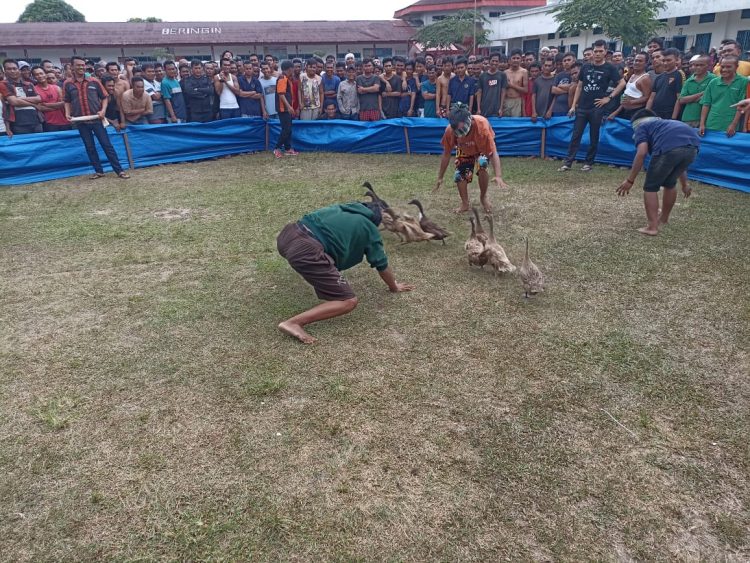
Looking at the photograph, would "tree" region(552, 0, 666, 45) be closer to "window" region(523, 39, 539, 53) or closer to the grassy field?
"window" region(523, 39, 539, 53)

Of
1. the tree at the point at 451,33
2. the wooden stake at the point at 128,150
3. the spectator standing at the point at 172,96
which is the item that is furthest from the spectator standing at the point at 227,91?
the tree at the point at 451,33

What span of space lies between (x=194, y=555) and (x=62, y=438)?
4.69 feet

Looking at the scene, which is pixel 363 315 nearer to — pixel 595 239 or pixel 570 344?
pixel 570 344

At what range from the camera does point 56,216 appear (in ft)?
26.2

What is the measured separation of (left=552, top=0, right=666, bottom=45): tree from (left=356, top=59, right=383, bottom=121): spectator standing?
1575 cm

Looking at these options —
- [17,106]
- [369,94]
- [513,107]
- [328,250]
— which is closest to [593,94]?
[513,107]

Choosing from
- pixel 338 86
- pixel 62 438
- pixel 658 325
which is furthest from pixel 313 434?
pixel 338 86

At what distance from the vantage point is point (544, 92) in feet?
35.9

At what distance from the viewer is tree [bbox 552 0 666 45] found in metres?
22.5

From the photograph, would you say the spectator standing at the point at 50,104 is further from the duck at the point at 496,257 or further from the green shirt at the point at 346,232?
the duck at the point at 496,257

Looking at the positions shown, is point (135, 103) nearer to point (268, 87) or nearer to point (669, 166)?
point (268, 87)

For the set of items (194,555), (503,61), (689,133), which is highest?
(503,61)

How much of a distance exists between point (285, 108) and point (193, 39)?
27201 millimetres

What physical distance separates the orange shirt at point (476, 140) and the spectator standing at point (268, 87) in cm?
670
